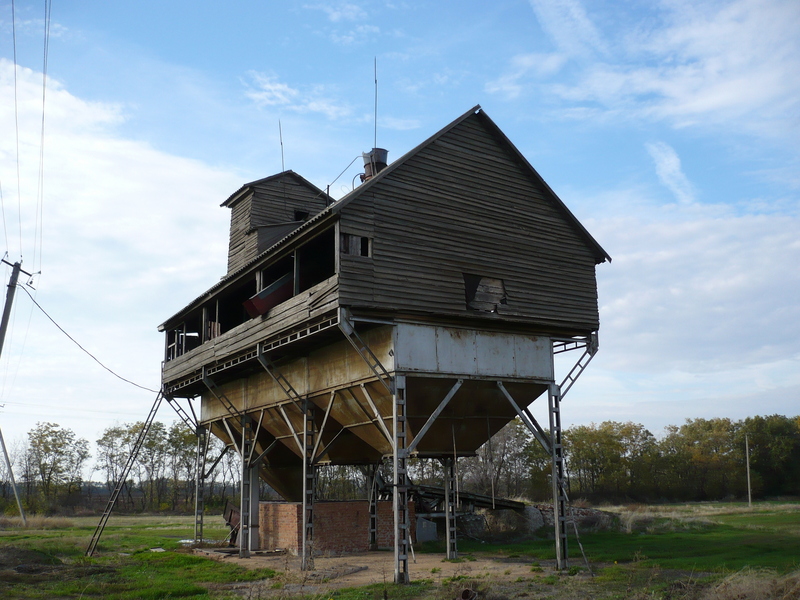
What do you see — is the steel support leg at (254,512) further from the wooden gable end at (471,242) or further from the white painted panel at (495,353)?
the wooden gable end at (471,242)

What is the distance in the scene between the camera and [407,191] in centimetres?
2012

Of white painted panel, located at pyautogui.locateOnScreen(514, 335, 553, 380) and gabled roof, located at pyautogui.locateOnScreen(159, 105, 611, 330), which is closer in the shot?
gabled roof, located at pyautogui.locateOnScreen(159, 105, 611, 330)

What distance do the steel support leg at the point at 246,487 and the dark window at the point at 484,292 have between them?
38.7 ft

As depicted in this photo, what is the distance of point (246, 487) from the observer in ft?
90.8

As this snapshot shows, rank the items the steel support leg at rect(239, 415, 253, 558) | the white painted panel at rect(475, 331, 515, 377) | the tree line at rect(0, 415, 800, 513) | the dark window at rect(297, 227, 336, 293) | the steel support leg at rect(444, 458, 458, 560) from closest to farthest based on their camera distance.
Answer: the white painted panel at rect(475, 331, 515, 377) < the steel support leg at rect(444, 458, 458, 560) < the dark window at rect(297, 227, 336, 293) < the steel support leg at rect(239, 415, 253, 558) < the tree line at rect(0, 415, 800, 513)

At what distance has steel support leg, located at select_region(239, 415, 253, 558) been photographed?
26.7 meters

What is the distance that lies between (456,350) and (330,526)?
1020 centimetres

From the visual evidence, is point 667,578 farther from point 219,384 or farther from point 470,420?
point 219,384

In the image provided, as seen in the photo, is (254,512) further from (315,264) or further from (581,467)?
(581,467)

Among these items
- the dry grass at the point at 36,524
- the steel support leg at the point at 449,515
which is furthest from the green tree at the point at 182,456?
the steel support leg at the point at 449,515

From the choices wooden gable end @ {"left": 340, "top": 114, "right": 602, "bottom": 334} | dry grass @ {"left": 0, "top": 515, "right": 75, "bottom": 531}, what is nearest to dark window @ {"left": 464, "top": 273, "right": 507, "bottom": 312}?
wooden gable end @ {"left": 340, "top": 114, "right": 602, "bottom": 334}

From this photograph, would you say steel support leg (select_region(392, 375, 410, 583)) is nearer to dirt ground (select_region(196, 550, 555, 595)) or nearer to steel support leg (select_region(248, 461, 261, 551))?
dirt ground (select_region(196, 550, 555, 595))

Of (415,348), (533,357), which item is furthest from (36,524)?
(533,357)

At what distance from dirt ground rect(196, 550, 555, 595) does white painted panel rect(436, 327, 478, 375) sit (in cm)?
547
